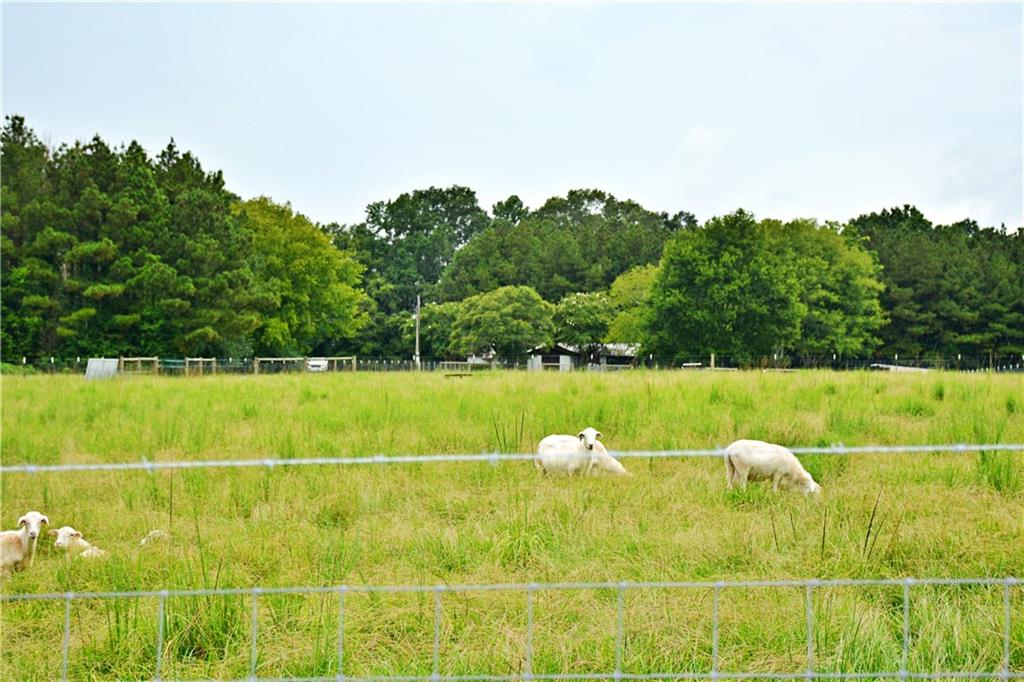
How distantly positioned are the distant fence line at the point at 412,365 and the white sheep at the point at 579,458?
1293 cm

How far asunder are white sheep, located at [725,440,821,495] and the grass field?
8.5 inches

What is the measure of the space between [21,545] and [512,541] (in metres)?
3.16

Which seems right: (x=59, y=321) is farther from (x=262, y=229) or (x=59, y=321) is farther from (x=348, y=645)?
(x=348, y=645)

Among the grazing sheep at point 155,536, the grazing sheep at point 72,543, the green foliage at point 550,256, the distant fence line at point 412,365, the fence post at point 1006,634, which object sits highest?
the green foliage at point 550,256

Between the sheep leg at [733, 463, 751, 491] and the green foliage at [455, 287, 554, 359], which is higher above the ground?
the green foliage at [455, 287, 554, 359]

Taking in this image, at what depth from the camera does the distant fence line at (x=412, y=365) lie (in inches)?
1186

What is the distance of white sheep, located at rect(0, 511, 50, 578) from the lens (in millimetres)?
5680

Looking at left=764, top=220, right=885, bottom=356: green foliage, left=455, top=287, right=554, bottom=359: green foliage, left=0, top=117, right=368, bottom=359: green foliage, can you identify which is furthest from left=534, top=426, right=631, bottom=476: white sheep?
left=455, top=287, right=554, bottom=359: green foliage

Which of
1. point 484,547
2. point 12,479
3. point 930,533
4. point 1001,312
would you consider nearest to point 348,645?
point 484,547

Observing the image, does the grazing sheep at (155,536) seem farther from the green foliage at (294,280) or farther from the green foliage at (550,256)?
the green foliage at (550,256)

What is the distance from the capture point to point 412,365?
144 feet

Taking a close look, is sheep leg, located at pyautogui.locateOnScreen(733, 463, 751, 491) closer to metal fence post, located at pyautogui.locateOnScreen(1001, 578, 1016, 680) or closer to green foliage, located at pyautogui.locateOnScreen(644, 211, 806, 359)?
metal fence post, located at pyautogui.locateOnScreen(1001, 578, 1016, 680)

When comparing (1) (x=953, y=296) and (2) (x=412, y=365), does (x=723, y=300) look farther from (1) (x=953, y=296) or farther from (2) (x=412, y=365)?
(2) (x=412, y=365)

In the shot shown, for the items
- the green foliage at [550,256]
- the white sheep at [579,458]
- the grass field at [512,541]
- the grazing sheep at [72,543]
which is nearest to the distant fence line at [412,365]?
A: the green foliage at [550,256]
